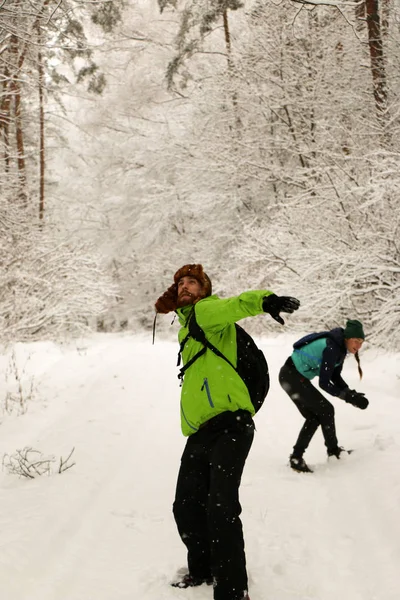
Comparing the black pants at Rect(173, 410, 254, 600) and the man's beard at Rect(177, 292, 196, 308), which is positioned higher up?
the man's beard at Rect(177, 292, 196, 308)

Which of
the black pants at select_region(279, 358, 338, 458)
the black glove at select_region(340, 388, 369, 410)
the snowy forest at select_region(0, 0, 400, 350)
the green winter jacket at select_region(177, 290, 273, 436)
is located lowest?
the black pants at select_region(279, 358, 338, 458)

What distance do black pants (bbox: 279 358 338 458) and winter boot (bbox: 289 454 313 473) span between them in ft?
0.14

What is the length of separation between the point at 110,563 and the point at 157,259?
1788 cm

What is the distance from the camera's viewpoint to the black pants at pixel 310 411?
4984 millimetres

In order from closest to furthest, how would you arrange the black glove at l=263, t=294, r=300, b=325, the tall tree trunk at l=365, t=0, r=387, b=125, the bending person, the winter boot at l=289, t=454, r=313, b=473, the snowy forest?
1. the black glove at l=263, t=294, r=300, b=325
2. the bending person
3. the winter boot at l=289, t=454, r=313, b=473
4. the snowy forest
5. the tall tree trunk at l=365, t=0, r=387, b=125

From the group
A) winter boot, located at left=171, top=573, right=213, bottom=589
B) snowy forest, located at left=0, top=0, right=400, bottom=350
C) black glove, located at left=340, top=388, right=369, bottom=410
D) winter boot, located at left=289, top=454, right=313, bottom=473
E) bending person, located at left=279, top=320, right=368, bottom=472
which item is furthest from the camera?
snowy forest, located at left=0, top=0, right=400, bottom=350

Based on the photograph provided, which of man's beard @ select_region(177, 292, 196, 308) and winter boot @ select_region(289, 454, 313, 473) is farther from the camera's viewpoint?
winter boot @ select_region(289, 454, 313, 473)

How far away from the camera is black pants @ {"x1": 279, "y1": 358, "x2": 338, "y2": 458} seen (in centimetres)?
498

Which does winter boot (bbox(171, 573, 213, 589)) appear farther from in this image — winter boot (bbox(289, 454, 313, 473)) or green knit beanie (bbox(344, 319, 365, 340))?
green knit beanie (bbox(344, 319, 365, 340))

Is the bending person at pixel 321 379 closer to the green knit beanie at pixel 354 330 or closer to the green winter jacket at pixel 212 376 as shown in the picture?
the green knit beanie at pixel 354 330

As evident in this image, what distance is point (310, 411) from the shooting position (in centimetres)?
512

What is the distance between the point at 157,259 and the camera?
20.7m

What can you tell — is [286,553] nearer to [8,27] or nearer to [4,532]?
[4,532]

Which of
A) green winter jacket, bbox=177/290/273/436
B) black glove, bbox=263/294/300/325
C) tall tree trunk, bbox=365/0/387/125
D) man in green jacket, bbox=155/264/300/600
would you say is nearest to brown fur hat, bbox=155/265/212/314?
man in green jacket, bbox=155/264/300/600
